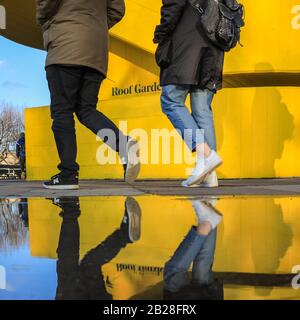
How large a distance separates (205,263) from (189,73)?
2811 mm

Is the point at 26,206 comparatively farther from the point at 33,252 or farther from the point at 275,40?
the point at 275,40

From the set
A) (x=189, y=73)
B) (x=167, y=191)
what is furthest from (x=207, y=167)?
(x=189, y=73)

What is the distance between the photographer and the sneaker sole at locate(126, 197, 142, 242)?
5.42 ft

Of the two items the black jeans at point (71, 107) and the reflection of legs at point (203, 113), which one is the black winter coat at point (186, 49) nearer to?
the reflection of legs at point (203, 113)

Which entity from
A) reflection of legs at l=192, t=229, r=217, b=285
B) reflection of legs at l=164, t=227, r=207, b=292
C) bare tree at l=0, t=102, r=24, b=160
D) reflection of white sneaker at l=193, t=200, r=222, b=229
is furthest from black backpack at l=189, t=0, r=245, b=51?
bare tree at l=0, t=102, r=24, b=160

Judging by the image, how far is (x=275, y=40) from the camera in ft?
22.5

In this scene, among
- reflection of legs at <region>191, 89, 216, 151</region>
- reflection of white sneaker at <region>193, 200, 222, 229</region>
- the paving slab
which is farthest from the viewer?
reflection of legs at <region>191, 89, 216, 151</region>

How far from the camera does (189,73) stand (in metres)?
3.85

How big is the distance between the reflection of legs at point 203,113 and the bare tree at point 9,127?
38.4 metres

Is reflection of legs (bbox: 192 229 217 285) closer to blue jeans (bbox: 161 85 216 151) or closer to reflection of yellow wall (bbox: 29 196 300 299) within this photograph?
reflection of yellow wall (bbox: 29 196 300 299)

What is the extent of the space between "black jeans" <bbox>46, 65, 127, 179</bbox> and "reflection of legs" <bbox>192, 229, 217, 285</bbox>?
7.99 ft

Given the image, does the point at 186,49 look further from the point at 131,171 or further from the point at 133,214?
the point at 133,214

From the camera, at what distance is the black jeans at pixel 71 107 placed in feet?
12.6

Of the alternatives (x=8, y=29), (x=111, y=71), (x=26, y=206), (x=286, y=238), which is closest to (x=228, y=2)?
(x=26, y=206)
